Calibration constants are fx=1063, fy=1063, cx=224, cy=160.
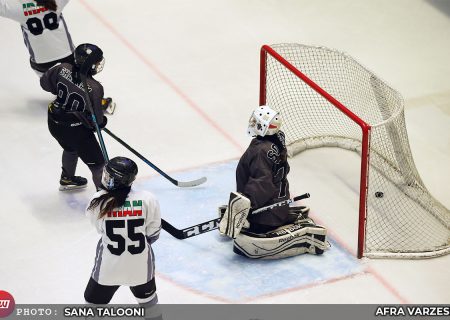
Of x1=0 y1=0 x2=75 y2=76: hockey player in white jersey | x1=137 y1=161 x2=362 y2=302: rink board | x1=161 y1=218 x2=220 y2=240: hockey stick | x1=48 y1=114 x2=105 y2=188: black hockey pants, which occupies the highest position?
x1=0 y1=0 x2=75 y2=76: hockey player in white jersey

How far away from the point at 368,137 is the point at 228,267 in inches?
44.6

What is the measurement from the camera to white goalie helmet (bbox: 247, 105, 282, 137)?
6125 millimetres

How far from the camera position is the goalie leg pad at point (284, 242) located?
6285mm

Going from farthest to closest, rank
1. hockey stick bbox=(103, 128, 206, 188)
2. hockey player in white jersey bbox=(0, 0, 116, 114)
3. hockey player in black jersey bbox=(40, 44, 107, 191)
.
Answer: hockey player in white jersey bbox=(0, 0, 116, 114)
hockey stick bbox=(103, 128, 206, 188)
hockey player in black jersey bbox=(40, 44, 107, 191)

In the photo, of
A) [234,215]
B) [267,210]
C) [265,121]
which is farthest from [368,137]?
[234,215]

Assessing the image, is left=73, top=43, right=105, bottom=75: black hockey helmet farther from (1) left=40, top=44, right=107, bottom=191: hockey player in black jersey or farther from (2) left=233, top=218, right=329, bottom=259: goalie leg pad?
(2) left=233, top=218, right=329, bottom=259: goalie leg pad

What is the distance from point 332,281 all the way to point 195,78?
2.78 m

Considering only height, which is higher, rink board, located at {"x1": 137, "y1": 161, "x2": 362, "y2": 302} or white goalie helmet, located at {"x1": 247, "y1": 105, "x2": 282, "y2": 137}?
white goalie helmet, located at {"x1": 247, "y1": 105, "x2": 282, "y2": 137}

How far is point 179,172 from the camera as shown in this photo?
7258 millimetres

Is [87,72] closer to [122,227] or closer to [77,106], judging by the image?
[77,106]

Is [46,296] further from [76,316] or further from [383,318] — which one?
[383,318]

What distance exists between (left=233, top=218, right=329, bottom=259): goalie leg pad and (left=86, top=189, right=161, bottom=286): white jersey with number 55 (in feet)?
3.51

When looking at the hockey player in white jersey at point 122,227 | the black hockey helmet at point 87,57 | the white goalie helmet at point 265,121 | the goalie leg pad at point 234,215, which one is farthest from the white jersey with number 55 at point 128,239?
the black hockey helmet at point 87,57

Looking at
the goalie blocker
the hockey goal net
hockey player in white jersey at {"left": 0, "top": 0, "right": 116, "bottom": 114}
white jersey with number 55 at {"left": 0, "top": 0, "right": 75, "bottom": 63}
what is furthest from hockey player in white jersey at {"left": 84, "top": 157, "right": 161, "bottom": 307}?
white jersey with number 55 at {"left": 0, "top": 0, "right": 75, "bottom": 63}
